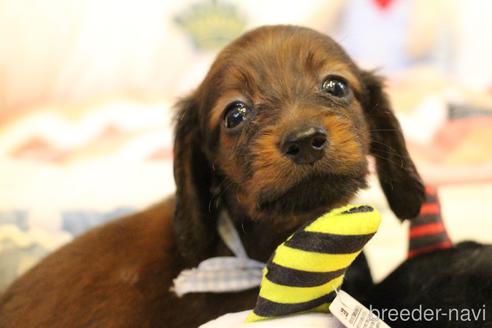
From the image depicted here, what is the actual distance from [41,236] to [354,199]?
125 cm

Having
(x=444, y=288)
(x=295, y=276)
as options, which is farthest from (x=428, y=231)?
(x=295, y=276)

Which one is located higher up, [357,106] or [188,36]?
[188,36]

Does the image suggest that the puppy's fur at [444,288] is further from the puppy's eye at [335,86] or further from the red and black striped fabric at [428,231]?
the puppy's eye at [335,86]

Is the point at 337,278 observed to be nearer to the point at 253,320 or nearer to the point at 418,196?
the point at 253,320

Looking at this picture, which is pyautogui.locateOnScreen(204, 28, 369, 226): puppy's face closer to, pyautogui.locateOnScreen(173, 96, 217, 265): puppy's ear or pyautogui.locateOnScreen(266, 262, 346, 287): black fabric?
pyautogui.locateOnScreen(173, 96, 217, 265): puppy's ear

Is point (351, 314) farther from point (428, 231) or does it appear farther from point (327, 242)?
point (428, 231)

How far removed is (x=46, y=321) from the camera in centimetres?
140

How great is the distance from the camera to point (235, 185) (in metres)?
1.48

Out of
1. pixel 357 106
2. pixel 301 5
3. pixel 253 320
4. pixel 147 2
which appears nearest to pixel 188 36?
pixel 147 2

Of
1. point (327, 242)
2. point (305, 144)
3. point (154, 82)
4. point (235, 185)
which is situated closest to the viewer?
point (327, 242)

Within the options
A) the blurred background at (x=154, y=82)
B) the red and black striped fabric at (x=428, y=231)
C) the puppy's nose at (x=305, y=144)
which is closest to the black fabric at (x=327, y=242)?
the puppy's nose at (x=305, y=144)

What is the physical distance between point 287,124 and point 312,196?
0.17 meters

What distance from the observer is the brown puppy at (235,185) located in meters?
1.30

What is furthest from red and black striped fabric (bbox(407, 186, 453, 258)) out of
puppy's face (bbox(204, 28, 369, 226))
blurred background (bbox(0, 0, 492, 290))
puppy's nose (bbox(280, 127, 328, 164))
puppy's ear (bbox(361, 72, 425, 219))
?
blurred background (bbox(0, 0, 492, 290))
